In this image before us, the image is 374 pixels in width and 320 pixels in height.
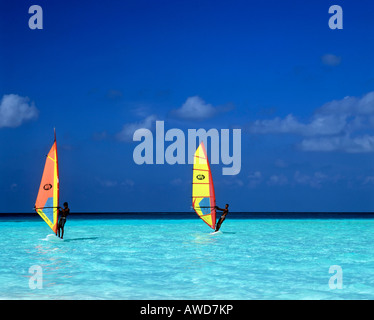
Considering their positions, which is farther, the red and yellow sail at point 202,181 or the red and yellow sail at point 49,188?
the red and yellow sail at point 202,181

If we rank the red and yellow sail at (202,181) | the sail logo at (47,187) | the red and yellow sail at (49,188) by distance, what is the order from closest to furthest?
the red and yellow sail at (49,188)
the sail logo at (47,187)
the red and yellow sail at (202,181)

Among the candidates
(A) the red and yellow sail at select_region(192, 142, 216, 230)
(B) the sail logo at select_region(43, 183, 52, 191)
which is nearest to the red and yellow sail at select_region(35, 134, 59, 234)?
(B) the sail logo at select_region(43, 183, 52, 191)

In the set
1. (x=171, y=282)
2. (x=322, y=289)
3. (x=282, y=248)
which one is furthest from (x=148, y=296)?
(x=282, y=248)

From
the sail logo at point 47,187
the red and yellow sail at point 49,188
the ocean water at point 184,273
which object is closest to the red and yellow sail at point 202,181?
the ocean water at point 184,273

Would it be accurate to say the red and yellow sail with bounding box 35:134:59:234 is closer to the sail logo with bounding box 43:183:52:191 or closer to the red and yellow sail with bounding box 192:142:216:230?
the sail logo with bounding box 43:183:52:191

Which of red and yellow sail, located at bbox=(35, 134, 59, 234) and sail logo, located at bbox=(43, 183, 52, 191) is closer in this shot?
red and yellow sail, located at bbox=(35, 134, 59, 234)

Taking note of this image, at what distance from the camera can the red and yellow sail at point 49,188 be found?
1686cm

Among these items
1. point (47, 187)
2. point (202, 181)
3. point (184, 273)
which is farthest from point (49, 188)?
point (184, 273)

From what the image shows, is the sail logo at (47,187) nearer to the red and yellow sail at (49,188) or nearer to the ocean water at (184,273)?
the red and yellow sail at (49,188)

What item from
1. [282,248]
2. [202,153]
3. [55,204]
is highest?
[202,153]

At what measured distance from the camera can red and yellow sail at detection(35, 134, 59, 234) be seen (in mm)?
16859

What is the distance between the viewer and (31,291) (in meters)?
8.62
